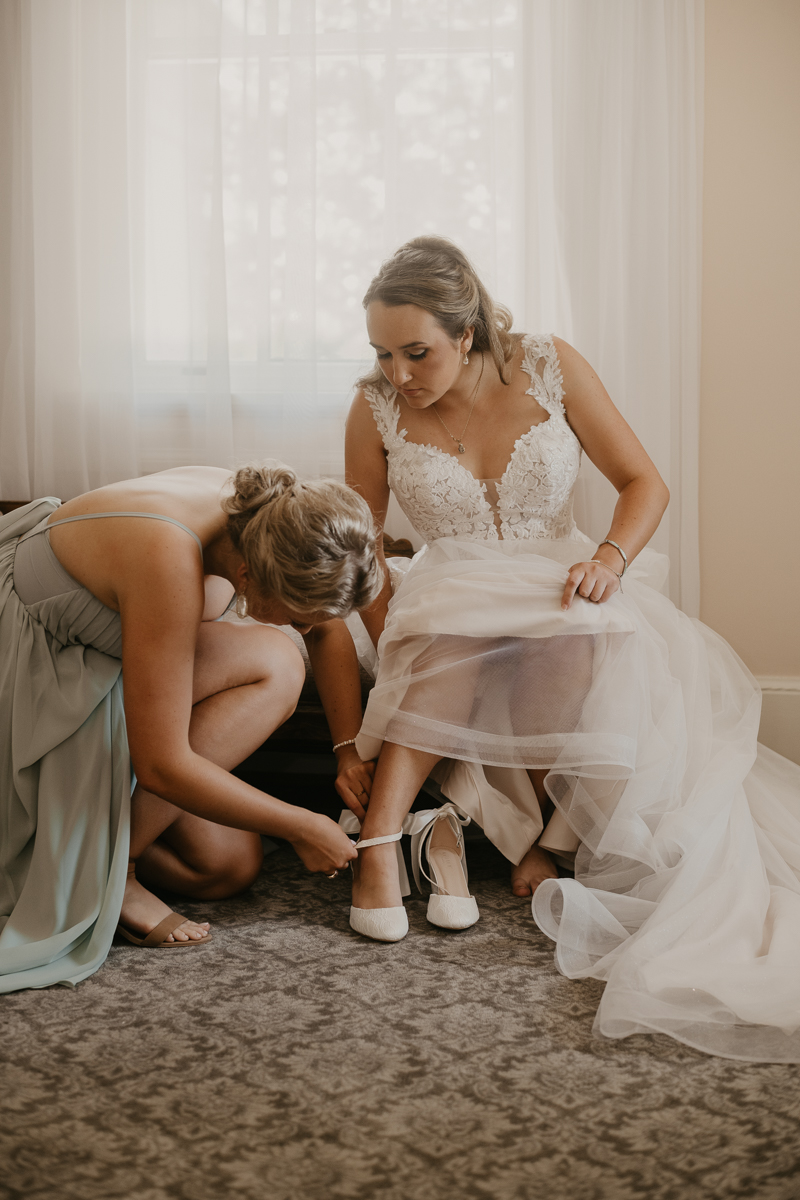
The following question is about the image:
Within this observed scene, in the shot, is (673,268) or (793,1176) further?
(673,268)

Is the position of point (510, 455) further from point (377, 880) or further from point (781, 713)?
point (781, 713)

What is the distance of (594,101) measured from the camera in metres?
2.20

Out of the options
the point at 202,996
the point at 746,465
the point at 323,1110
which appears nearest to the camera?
the point at 323,1110

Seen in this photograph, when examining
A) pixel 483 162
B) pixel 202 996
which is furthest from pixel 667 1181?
pixel 483 162

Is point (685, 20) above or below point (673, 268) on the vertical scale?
above

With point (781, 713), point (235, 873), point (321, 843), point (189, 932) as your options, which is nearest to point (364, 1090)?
point (321, 843)

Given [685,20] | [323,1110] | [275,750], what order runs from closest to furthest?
[323,1110] < [275,750] < [685,20]

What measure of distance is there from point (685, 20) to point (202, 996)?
7.98 feet

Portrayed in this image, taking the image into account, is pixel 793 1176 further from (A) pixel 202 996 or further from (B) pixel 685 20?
(B) pixel 685 20

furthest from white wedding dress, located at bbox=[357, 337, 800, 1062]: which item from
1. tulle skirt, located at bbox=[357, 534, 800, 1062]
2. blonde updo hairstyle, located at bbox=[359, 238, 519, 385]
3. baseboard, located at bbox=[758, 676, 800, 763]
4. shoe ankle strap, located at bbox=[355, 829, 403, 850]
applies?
baseboard, located at bbox=[758, 676, 800, 763]

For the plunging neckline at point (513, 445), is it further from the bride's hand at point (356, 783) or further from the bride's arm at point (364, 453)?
the bride's hand at point (356, 783)

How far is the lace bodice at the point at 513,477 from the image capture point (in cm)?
174

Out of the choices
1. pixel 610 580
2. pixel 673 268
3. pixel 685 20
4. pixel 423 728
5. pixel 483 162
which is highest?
pixel 685 20

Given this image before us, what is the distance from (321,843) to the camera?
1.27 metres
